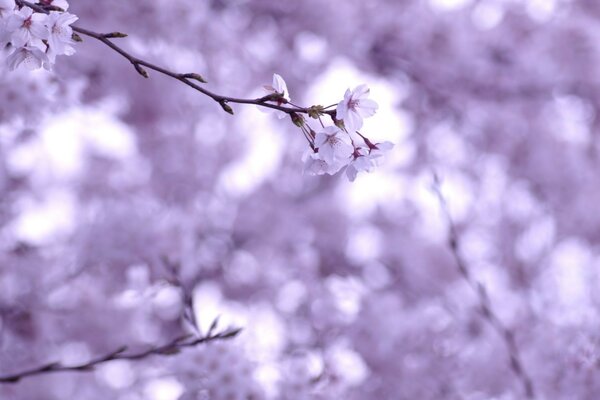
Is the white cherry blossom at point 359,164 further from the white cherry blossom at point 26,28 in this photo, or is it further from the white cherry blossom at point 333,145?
the white cherry blossom at point 26,28

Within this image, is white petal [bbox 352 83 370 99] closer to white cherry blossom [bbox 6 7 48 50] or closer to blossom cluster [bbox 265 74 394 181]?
blossom cluster [bbox 265 74 394 181]

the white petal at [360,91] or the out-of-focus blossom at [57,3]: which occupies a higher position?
the out-of-focus blossom at [57,3]

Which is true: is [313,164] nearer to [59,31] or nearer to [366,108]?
[366,108]

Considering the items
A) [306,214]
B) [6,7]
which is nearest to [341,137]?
[6,7]

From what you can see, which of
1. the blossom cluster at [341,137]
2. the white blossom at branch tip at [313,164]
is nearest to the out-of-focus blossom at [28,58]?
the blossom cluster at [341,137]

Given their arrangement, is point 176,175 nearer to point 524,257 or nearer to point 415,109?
point 415,109

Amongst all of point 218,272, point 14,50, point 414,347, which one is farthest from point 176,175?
point 14,50

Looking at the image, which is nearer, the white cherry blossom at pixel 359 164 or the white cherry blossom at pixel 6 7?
the white cherry blossom at pixel 6 7
